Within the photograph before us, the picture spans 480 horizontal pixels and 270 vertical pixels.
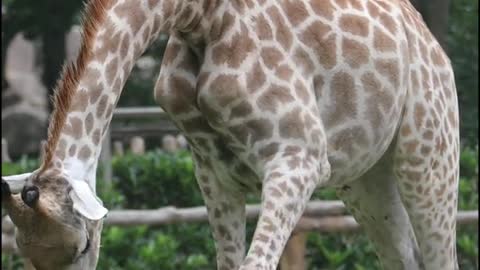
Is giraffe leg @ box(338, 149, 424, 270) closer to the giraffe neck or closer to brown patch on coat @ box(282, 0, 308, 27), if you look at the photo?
brown patch on coat @ box(282, 0, 308, 27)

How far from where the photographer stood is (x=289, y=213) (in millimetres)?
3398

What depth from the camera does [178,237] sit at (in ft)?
24.3

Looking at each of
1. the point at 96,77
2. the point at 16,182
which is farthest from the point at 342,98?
the point at 16,182

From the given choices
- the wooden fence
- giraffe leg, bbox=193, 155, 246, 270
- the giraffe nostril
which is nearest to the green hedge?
the wooden fence

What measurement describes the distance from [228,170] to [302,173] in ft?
0.90

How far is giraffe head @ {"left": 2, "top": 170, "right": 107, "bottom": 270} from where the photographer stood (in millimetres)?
2984

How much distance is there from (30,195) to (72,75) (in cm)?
43

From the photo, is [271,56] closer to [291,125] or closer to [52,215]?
[291,125]

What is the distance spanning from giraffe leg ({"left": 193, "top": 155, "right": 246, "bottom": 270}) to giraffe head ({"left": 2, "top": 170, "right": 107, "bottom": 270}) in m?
0.67

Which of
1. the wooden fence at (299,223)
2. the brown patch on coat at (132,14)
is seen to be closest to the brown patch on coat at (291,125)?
the brown patch on coat at (132,14)

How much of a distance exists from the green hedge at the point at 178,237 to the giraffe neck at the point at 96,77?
12.4 ft

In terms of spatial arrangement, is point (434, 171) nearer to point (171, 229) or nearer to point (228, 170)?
point (228, 170)

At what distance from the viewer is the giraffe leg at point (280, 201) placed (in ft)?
10.9

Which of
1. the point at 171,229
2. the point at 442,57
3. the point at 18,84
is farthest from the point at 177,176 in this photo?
the point at 18,84
